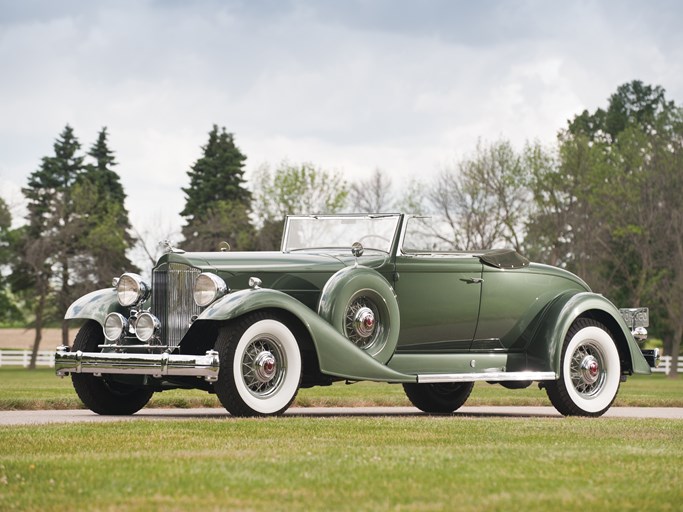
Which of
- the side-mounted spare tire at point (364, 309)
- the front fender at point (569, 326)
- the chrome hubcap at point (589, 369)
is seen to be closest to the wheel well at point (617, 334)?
the front fender at point (569, 326)

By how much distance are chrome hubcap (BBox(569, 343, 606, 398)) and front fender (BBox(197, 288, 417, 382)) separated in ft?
8.33

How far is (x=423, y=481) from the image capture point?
6.56 metres

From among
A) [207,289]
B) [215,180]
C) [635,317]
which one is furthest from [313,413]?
[215,180]

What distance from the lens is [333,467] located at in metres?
7.05

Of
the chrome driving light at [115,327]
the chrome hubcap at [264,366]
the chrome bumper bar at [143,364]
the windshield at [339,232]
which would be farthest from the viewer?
the windshield at [339,232]

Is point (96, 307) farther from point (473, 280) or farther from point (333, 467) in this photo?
point (333, 467)

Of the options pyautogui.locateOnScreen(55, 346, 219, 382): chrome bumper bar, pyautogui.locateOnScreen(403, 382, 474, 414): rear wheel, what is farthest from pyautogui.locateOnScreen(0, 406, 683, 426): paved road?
pyautogui.locateOnScreen(55, 346, 219, 382): chrome bumper bar

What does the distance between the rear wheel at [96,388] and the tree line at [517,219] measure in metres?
37.8

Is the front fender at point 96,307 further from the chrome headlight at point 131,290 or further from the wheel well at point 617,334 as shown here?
the wheel well at point 617,334

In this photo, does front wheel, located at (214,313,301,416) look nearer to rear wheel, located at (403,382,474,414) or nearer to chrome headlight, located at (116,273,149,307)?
chrome headlight, located at (116,273,149,307)

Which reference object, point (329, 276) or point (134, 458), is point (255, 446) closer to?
point (134, 458)

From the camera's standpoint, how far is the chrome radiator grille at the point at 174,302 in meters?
11.6

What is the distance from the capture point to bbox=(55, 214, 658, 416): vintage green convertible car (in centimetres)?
1109

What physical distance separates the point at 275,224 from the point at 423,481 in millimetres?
47661
